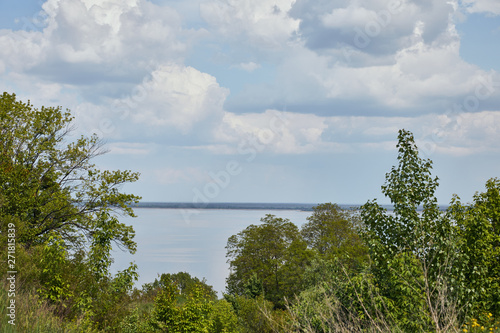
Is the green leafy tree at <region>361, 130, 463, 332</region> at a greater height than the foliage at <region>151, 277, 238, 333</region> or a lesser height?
greater

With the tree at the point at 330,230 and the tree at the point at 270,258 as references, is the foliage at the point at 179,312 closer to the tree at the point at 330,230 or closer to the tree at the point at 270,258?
the tree at the point at 270,258

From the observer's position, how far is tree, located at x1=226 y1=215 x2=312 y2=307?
4922 cm

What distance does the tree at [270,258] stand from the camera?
161 feet

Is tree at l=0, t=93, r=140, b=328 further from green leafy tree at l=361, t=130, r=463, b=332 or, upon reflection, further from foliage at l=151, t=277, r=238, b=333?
green leafy tree at l=361, t=130, r=463, b=332

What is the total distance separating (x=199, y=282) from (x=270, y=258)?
95.0ft

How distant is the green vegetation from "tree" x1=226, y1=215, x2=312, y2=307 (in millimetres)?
11801

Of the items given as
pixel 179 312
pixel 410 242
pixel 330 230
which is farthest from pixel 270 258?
pixel 410 242

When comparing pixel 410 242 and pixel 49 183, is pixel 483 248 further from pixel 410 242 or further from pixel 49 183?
pixel 49 183

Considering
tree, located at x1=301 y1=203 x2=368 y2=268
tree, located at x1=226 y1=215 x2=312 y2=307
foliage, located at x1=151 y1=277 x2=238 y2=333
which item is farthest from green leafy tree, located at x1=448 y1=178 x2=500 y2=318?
tree, located at x1=226 y1=215 x2=312 y2=307

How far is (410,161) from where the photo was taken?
14.5 meters

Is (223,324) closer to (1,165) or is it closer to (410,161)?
(1,165)

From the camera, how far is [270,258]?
52.0 meters

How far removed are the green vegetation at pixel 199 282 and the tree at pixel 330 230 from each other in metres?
16.3

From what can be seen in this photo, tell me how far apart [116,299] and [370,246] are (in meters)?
9.86
